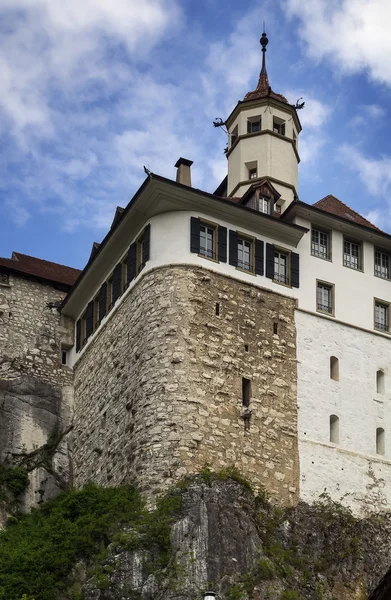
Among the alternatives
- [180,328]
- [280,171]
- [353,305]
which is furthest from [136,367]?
[280,171]

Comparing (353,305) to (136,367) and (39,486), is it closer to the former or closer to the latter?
(136,367)

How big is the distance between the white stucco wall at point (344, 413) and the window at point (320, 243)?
2.61 meters

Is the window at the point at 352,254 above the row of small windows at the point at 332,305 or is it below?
above

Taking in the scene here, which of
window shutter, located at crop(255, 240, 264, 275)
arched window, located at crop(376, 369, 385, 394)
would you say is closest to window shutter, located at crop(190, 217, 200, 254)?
window shutter, located at crop(255, 240, 264, 275)

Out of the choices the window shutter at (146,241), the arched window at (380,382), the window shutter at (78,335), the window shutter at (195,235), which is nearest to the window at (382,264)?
the arched window at (380,382)

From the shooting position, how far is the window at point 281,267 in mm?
44312

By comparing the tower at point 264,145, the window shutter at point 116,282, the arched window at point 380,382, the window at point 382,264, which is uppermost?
the tower at point 264,145

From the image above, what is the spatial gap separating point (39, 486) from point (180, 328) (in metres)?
8.34

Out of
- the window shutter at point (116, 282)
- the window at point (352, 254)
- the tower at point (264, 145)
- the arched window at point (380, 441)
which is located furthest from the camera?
the tower at point (264, 145)

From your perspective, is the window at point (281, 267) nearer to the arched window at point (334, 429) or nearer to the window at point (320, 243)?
the window at point (320, 243)

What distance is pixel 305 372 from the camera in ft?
142

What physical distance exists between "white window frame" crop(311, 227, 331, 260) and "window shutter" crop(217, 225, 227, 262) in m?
3.80

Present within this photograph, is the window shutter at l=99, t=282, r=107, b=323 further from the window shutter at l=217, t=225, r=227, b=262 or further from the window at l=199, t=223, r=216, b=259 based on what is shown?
the window shutter at l=217, t=225, r=227, b=262

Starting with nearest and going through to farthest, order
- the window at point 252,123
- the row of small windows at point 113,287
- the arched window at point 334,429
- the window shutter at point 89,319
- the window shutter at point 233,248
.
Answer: the arched window at point 334,429
the window shutter at point 233,248
the row of small windows at point 113,287
the window shutter at point 89,319
the window at point 252,123
